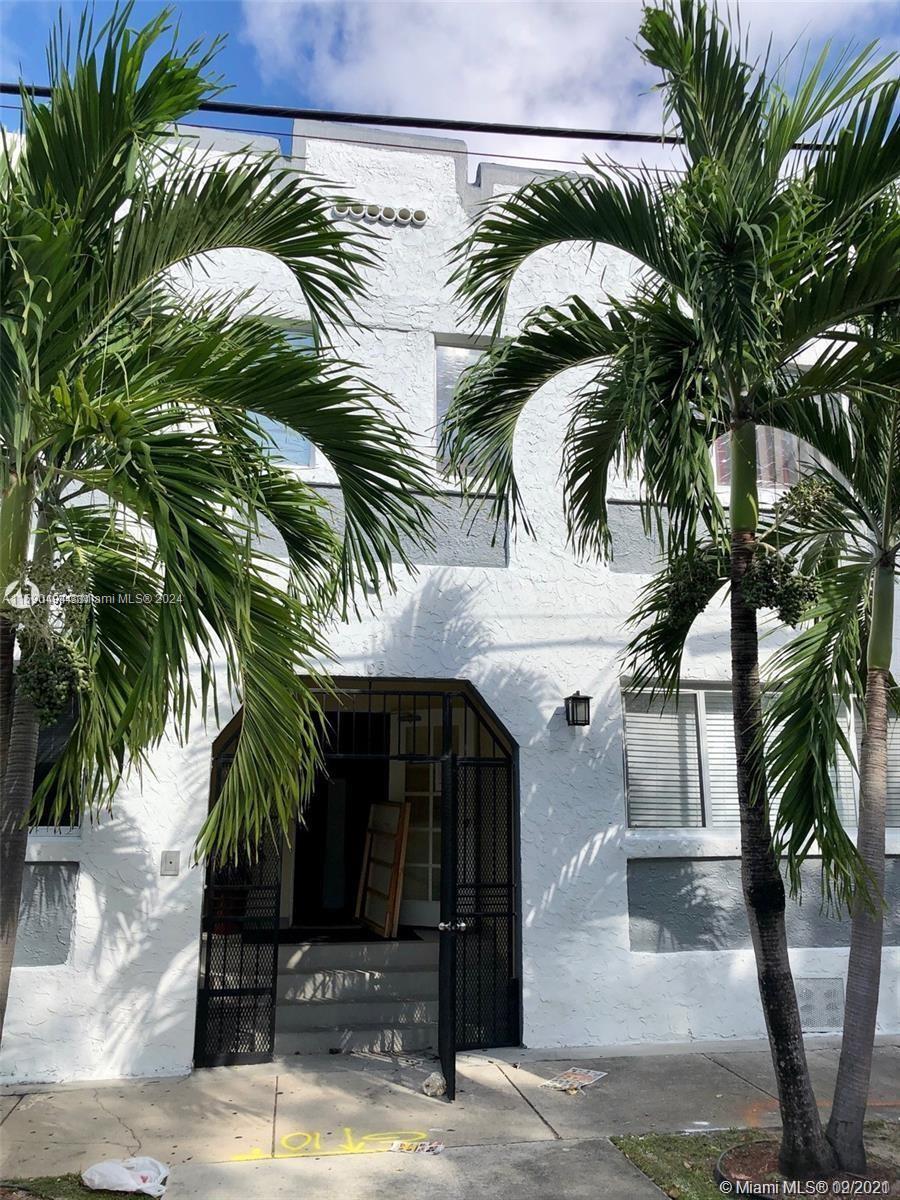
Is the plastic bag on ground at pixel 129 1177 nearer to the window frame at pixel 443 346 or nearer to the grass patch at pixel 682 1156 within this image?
the grass patch at pixel 682 1156

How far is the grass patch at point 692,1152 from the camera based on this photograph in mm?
4984

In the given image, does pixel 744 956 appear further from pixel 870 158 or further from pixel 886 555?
pixel 870 158

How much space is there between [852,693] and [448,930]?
3113 millimetres

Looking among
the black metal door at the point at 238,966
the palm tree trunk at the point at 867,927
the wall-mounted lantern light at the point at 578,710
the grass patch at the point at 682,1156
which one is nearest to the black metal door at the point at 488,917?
the wall-mounted lantern light at the point at 578,710

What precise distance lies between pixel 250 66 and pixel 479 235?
114 inches

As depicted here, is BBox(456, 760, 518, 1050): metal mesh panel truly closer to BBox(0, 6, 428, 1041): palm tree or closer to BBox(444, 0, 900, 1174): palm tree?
BBox(444, 0, 900, 1174): palm tree

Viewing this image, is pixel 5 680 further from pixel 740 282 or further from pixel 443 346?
pixel 443 346

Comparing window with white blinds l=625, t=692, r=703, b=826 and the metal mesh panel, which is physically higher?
window with white blinds l=625, t=692, r=703, b=826

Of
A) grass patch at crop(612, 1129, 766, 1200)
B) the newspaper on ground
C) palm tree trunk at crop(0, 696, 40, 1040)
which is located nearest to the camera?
palm tree trunk at crop(0, 696, 40, 1040)

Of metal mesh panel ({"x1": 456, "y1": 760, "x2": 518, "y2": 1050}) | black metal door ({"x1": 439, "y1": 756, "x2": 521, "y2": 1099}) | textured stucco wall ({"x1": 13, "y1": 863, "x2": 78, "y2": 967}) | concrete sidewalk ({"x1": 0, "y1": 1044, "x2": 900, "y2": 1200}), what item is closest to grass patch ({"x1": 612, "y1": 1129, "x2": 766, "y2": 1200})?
concrete sidewalk ({"x1": 0, "y1": 1044, "x2": 900, "y2": 1200})

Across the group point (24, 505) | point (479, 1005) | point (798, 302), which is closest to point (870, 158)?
point (798, 302)

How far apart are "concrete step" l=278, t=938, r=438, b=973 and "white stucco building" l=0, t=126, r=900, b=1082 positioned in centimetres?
3

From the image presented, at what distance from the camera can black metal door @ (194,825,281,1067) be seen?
23.6ft

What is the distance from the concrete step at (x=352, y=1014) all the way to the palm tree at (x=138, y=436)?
4104mm
